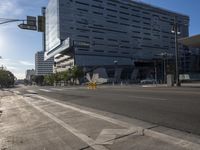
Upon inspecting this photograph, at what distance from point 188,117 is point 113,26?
158 metres

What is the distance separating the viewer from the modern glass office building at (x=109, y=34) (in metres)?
148

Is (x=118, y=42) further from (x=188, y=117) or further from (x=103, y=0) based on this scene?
(x=188, y=117)

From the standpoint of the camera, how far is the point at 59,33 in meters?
144

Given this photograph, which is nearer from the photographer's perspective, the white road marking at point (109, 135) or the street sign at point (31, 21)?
the white road marking at point (109, 135)

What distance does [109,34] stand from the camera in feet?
540

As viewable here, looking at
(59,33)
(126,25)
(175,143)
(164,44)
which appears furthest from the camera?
(164,44)

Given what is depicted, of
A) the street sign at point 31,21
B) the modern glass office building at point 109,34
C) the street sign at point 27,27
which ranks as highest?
the modern glass office building at point 109,34

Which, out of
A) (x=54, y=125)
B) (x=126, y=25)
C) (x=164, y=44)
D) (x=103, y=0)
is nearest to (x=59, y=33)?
(x=103, y=0)

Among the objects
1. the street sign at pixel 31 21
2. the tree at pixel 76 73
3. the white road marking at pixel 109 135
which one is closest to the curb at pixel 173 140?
the white road marking at pixel 109 135

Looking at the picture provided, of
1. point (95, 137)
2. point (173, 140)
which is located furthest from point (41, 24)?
point (173, 140)

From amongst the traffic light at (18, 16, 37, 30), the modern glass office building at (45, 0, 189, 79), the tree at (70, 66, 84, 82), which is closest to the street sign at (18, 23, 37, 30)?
the traffic light at (18, 16, 37, 30)

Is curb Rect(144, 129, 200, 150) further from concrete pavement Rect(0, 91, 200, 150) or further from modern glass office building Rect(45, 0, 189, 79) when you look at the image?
modern glass office building Rect(45, 0, 189, 79)

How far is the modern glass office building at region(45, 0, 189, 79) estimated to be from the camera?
147500mm

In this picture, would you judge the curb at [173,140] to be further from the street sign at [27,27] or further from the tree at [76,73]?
the tree at [76,73]
